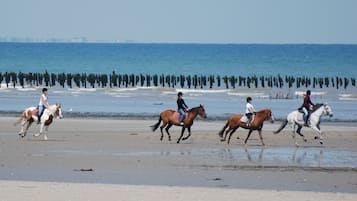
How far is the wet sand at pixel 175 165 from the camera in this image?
17766mm

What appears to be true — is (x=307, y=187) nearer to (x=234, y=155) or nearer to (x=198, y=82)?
(x=234, y=155)

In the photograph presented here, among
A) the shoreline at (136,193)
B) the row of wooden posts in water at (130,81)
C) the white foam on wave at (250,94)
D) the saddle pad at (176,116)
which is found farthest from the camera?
the row of wooden posts in water at (130,81)

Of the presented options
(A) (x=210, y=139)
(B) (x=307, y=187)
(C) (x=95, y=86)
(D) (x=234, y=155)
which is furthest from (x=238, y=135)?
(C) (x=95, y=86)

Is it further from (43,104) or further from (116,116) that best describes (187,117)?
(116,116)

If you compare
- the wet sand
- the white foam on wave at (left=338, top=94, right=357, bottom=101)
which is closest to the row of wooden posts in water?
the white foam on wave at (left=338, top=94, right=357, bottom=101)

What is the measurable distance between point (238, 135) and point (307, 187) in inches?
479

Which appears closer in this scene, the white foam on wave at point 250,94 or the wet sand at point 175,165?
the wet sand at point 175,165

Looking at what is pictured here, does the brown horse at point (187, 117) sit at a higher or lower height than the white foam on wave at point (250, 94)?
lower

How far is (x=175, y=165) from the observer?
21938mm

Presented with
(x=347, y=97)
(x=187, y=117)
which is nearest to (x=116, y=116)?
(x=187, y=117)

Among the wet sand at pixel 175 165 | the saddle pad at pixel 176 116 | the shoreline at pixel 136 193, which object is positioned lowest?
the shoreline at pixel 136 193

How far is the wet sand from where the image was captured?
1777cm

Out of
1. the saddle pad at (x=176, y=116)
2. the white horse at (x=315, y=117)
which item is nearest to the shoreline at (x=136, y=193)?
the saddle pad at (x=176, y=116)

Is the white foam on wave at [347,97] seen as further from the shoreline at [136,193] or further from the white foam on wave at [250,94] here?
the shoreline at [136,193]
